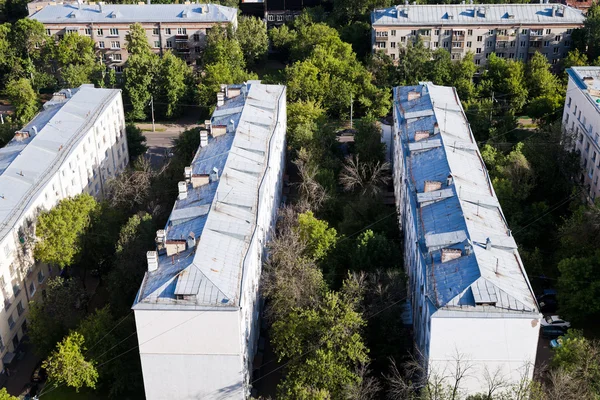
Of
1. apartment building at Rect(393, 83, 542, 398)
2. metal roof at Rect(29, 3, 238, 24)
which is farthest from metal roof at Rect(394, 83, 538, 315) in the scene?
metal roof at Rect(29, 3, 238, 24)

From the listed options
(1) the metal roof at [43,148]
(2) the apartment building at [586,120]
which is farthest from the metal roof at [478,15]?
(1) the metal roof at [43,148]

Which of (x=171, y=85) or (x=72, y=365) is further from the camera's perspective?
(x=171, y=85)

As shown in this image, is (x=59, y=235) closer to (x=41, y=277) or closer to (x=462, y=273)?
(x=41, y=277)

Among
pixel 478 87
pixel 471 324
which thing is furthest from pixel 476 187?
pixel 478 87

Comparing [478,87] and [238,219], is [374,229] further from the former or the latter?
[478,87]

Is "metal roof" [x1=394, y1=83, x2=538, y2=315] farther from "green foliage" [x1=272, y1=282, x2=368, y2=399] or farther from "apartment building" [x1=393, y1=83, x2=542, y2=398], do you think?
"green foliage" [x1=272, y1=282, x2=368, y2=399]

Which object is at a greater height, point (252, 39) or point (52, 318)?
point (252, 39)

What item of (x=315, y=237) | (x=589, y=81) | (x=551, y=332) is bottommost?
(x=551, y=332)

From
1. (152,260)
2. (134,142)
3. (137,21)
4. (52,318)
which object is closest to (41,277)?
(52,318)
